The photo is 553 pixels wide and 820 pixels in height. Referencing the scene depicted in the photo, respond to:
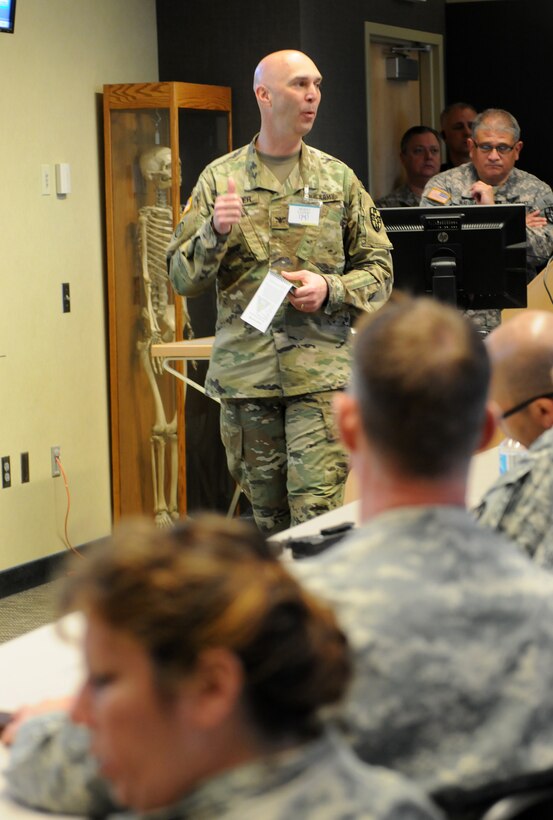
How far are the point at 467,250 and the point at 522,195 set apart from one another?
6.10ft

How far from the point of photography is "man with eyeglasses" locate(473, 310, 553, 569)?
2055mm

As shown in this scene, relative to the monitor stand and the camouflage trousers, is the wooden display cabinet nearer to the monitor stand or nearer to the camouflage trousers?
the monitor stand

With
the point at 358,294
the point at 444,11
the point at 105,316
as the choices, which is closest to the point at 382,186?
the point at 444,11

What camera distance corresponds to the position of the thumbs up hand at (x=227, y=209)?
3711 millimetres

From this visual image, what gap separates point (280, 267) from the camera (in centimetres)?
399

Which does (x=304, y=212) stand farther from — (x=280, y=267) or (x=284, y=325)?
(x=284, y=325)

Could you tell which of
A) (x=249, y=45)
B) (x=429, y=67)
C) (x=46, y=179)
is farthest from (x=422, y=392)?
(x=429, y=67)

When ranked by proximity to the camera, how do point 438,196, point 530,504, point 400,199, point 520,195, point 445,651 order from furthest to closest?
point 400,199 < point 520,195 < point 438,196 < point 530,504 < point 445,651

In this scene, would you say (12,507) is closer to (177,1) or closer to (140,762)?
(177,1)

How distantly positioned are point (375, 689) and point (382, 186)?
6.83 metres

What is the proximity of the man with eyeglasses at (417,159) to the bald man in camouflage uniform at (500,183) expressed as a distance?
1173mm

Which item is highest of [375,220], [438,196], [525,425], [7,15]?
[7,15]

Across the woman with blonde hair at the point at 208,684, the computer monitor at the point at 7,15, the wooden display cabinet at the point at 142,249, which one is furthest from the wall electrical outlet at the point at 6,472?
the woman with blonde hair at the point at 208,684

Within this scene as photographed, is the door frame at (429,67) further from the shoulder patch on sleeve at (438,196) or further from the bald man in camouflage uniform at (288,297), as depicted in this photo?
the bald man in camouflage uniform at (288,297)
